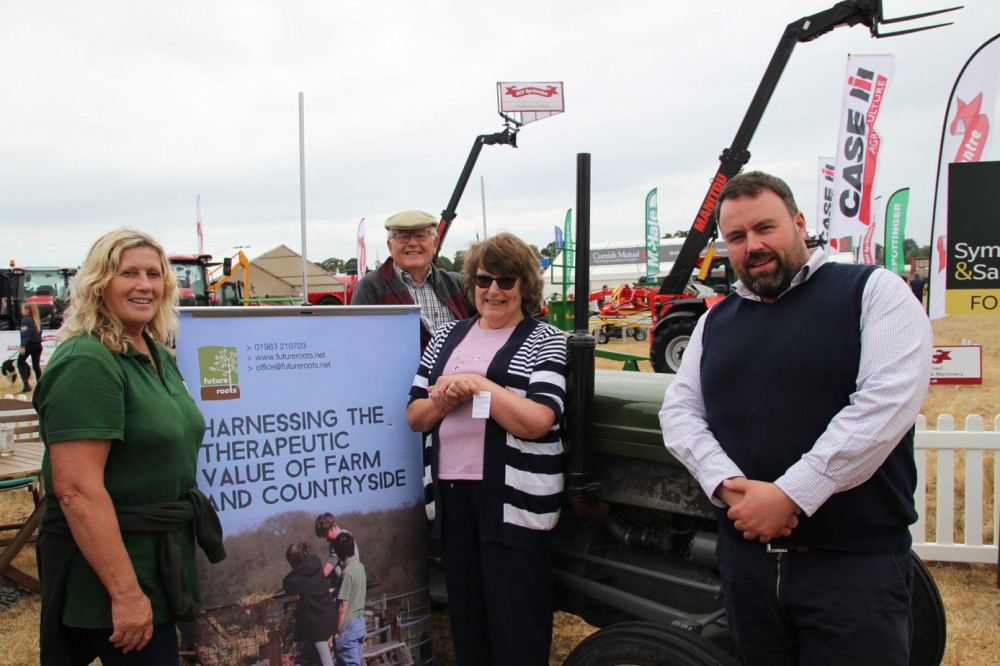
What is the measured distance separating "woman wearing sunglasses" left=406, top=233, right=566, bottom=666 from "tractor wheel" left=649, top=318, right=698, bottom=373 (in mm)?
8007

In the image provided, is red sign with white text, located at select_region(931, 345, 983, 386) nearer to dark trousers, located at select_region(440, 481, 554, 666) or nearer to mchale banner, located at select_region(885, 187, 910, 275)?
dark trousers, located at select_region(440, 481, 554, 666)

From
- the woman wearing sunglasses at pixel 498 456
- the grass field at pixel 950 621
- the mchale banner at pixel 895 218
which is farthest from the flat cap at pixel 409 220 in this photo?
the mchale banner at pixel 895 218

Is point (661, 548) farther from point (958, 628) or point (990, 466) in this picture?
point (990, 466)

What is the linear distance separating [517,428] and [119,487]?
3.32 feet

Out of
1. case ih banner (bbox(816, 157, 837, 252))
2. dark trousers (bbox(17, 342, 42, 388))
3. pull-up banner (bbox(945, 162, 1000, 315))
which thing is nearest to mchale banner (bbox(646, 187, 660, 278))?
case ih banner (bbox(816, 157, 837, 252))

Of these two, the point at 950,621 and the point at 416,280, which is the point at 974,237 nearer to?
the point at 950,621

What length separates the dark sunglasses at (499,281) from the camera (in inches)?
84.9

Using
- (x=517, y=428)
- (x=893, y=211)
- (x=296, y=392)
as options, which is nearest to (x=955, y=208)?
(x=517, y=428)

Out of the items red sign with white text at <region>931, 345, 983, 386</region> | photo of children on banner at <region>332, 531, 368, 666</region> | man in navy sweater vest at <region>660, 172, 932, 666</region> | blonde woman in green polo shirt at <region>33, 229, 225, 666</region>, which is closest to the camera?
man in navy sweater vest at <region>660, 172, 932, 666</region>

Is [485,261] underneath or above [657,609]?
above

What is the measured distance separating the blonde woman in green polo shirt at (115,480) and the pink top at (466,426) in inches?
28.1

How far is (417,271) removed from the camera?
2.88 metres

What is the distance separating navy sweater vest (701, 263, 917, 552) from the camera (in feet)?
4.91

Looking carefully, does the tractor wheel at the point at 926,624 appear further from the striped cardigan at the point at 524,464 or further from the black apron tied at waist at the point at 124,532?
the black apron tied at waist at the point at 124,532
